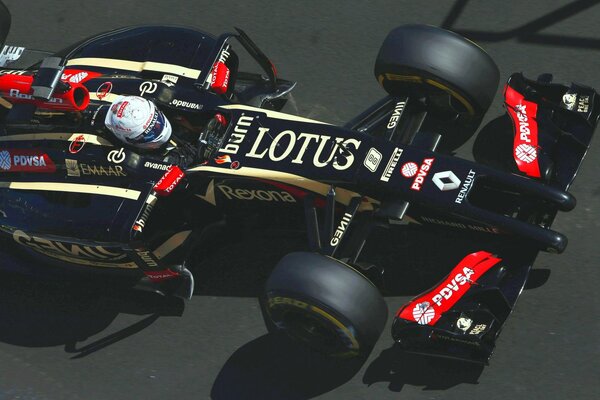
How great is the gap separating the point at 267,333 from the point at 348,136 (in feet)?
5.19

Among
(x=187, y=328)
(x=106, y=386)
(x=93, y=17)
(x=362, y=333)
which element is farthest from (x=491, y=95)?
(x=93, y=17)

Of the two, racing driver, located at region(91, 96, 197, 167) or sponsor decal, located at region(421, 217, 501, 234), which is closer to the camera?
sponsor decal, located at region(421, 217, 501, 234)

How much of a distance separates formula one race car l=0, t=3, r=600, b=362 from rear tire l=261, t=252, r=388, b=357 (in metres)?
0.01

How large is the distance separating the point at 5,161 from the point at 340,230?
267 centimetres

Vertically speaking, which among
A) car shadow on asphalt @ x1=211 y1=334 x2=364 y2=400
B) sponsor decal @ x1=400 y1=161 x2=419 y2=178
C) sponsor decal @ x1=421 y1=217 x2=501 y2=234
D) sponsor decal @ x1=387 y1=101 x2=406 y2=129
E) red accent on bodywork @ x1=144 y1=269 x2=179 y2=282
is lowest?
car shadow on asphalt @ x1=211 y1=334 x2=364 y2=400

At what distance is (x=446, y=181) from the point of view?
5988 mm

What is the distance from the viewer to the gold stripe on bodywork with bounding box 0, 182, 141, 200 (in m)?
6.70

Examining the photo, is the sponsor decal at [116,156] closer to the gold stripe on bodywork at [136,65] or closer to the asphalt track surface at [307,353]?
the gold stripe on bodywork at [136,65]

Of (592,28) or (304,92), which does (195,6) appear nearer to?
(304,92)

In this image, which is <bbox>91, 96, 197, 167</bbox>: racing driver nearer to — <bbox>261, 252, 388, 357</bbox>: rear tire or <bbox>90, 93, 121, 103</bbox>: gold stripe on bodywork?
<bbox>90, 93, 121, 103</bbox>: gold stripe on bodywork

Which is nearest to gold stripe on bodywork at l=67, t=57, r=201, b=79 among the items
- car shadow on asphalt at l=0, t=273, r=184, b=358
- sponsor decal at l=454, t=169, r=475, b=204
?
car shadow on asphalt at l=0, t=273, r=184, b=358

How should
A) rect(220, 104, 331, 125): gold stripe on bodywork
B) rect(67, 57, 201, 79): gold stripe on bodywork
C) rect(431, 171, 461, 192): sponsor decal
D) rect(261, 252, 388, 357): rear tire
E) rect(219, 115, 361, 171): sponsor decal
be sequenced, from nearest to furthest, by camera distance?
rect(261, 252, 388, 357): rear tire < rect(431, 171, 461, 192): sponsor decal < rect(219, 115, 361, 171): sponsor decal < rect(220, 104, 331, 125): gold stripe on bodywork < rect(67, 57, 201, 79): gold stripe on bodywork

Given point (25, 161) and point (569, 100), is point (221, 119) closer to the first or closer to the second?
point (25, 161)

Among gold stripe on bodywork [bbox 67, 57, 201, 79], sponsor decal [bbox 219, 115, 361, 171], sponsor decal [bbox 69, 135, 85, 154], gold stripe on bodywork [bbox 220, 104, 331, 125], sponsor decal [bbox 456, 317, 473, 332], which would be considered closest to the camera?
sponsor decal [bbox 456, 317, 473, 332]
